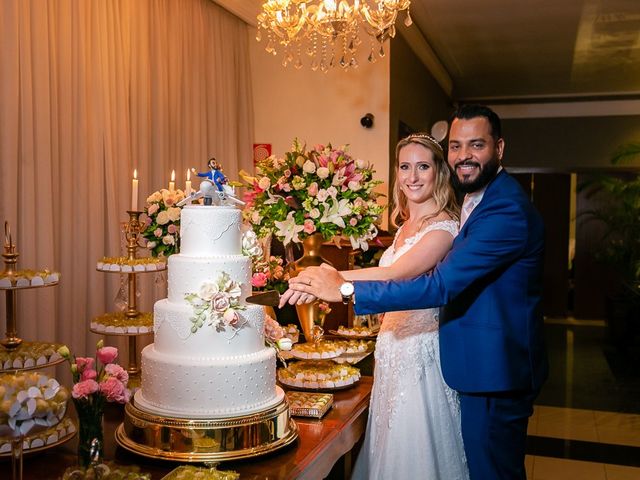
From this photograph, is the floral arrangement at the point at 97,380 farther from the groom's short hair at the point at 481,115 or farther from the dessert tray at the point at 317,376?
the groom's short hair at the point at 481,115

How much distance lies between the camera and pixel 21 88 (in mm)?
4105

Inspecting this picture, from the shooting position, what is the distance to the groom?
2477 mm

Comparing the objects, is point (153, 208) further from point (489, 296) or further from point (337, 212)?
point (489, 296)

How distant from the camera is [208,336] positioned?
7.11 ft

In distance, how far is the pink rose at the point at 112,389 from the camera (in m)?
1.97

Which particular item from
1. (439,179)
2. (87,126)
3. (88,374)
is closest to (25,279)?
(88,374)

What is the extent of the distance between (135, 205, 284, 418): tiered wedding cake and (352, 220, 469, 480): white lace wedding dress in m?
0.62

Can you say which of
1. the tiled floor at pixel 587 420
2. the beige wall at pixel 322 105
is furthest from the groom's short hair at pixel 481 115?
the beige wall at pixel 322 105

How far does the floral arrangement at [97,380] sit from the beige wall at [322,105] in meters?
4.62

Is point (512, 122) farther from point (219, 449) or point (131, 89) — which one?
point (219, 449)

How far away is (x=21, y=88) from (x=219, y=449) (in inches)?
113

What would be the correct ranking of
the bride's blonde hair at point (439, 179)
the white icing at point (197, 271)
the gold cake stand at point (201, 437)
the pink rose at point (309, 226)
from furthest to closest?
the pink rose at point (309, 226)
the bride's blonde hair at point (439, 179)
the white icing at point (197, 271)
the gold cake stand at point (201, 437)

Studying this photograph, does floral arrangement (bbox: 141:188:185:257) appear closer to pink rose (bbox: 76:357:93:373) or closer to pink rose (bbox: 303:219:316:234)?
pink rose (bbox: 303:219:316:234)

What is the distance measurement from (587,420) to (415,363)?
3.81 m
